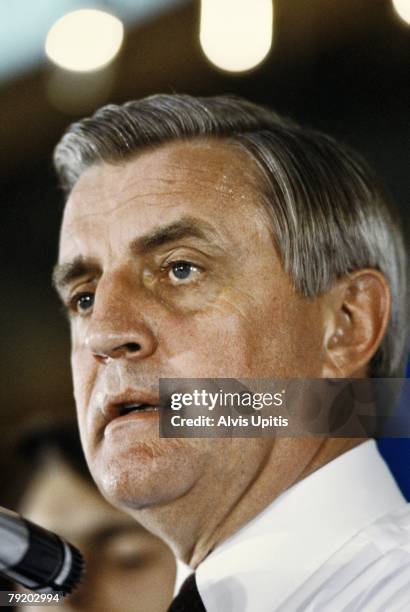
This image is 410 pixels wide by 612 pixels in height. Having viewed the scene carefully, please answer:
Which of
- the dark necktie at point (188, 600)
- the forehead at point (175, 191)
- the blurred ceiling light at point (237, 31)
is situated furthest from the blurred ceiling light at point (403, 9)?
the dark necktie at point (188, 600)

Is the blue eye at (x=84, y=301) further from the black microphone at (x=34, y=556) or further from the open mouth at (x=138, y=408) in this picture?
the black microphone at (x=34, y=556)

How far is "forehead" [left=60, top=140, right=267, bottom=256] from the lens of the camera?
106cm

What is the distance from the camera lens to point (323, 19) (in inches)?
46.4

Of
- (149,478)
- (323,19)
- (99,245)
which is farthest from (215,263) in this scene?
(323,19)

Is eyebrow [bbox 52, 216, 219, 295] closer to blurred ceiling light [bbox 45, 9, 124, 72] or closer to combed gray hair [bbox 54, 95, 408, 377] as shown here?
combed gray hair [bbox 54, 95, 408, 377]

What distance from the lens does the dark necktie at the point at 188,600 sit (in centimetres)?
97

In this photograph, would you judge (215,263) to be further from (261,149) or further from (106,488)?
(106,488)

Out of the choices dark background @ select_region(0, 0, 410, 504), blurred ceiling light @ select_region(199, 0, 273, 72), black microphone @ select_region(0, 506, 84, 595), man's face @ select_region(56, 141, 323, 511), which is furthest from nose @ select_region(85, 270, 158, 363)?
blurred ceiling light @ select_region(199, 0, 273, 72)

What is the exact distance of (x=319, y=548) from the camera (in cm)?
97

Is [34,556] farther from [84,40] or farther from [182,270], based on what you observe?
[84,40]

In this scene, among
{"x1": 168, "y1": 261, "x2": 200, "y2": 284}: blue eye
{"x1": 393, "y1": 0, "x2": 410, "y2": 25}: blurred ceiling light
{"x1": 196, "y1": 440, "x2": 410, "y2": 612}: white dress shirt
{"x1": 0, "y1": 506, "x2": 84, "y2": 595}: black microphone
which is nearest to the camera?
{"x1": 0, "y1": 506, "x2": 84, "y2": 595}: black microphone

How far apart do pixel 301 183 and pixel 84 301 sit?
286 mm

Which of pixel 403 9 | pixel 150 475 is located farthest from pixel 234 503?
pixel 403 9

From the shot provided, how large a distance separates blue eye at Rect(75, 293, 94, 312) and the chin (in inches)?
7.7
